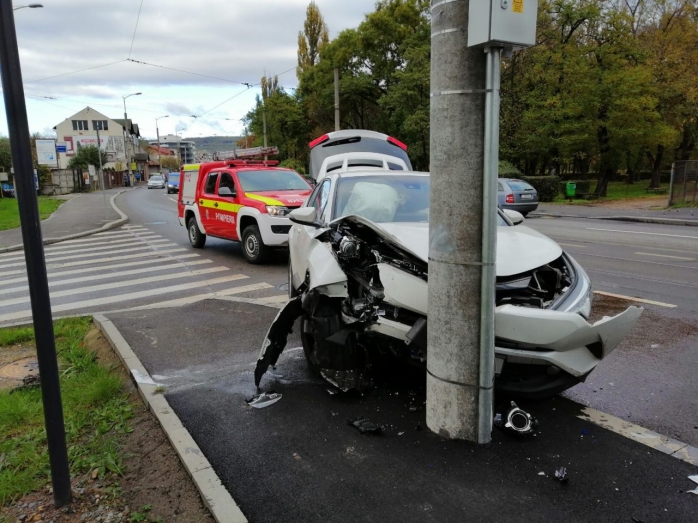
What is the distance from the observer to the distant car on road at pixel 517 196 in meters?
20.9

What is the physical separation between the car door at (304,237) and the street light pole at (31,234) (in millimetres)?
2682

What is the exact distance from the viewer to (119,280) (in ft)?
33.0

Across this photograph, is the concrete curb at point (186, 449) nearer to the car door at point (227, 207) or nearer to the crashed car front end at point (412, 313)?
the crashed car front end at point (412, 313)

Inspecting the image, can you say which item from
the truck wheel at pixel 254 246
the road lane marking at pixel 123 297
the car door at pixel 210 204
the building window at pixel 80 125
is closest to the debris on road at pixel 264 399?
the road lane marking at pixel 123 297

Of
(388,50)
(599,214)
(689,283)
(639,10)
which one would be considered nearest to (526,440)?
(689,283)

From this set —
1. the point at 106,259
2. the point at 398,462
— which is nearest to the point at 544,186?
the point at 106,259

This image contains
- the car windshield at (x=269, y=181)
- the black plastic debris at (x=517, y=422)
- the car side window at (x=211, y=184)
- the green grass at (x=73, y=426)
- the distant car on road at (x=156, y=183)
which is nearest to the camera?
the green grass at (x=73, y=426)

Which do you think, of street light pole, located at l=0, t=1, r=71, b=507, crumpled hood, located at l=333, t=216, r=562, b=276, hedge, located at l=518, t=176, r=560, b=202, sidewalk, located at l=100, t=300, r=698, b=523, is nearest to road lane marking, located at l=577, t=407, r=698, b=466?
sidewalk, located at l=100, t=300, r=698, b=523

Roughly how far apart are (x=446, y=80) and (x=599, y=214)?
21.9 metres

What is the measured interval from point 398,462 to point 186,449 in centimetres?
135

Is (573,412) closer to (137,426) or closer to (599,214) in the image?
(137,426)

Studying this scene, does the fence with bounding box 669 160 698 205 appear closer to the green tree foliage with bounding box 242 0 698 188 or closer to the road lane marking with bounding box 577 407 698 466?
the green tree foliage with bounding box 242 0 698 188

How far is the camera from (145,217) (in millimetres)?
23984

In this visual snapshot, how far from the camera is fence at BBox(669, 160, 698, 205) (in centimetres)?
2297
